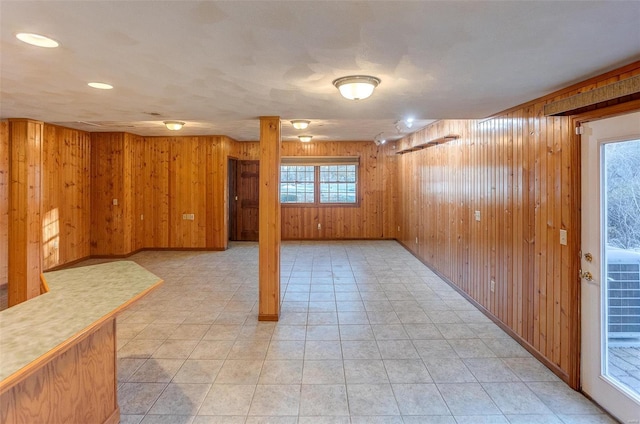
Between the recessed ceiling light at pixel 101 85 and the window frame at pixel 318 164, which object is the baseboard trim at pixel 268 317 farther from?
the window frame at pixel 318 164

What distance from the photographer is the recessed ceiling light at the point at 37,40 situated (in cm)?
176

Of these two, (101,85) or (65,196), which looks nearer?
(101,85)

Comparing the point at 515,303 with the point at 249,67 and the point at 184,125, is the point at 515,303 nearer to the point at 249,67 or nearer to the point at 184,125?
the point at 249,67

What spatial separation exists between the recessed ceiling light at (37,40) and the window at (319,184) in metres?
6.93

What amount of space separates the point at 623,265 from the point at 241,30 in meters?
2.75

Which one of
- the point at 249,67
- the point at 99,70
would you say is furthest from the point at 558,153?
the point at 99,70

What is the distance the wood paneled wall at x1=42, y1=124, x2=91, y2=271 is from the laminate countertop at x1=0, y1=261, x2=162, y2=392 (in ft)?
13.3

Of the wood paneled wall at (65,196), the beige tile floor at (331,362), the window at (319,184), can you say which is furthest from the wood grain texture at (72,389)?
the window at (319,184)

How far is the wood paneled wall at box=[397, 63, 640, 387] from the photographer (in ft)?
8.30

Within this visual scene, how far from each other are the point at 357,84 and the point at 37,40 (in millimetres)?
1928

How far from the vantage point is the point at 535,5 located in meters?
1.45

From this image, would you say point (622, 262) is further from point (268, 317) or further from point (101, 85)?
point (101, 85)

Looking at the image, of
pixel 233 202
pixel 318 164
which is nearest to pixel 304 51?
pixel 318 164

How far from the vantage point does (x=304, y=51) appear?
77.5 inches
